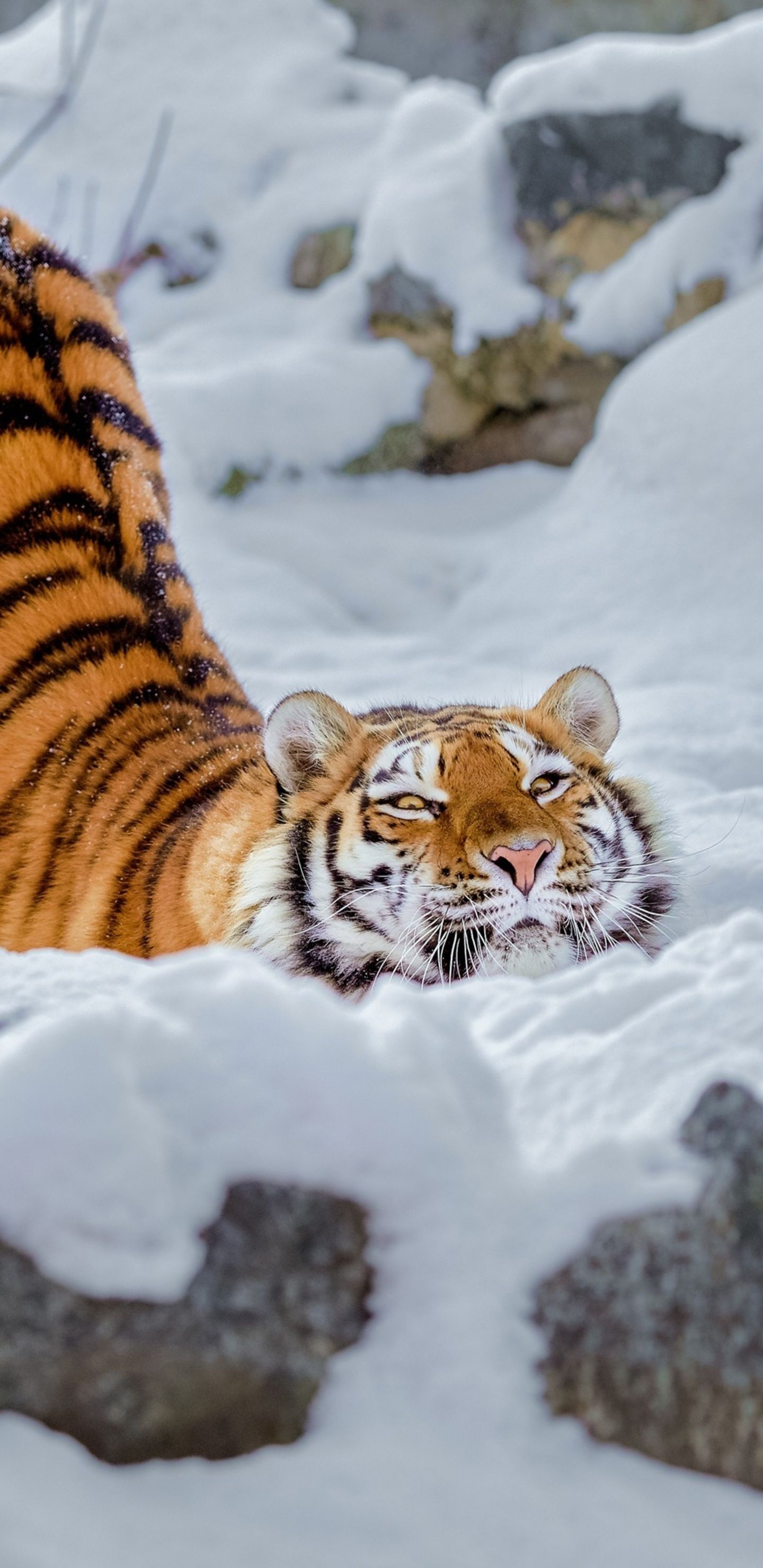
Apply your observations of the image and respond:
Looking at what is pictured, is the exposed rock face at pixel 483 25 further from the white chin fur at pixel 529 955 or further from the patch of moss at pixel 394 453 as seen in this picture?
the white chin fur at pixel 529 955

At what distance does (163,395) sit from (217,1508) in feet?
14.1

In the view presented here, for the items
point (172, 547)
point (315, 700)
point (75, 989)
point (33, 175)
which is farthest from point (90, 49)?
point (75, 989)

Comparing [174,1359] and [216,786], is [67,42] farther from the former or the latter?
[174,1359]

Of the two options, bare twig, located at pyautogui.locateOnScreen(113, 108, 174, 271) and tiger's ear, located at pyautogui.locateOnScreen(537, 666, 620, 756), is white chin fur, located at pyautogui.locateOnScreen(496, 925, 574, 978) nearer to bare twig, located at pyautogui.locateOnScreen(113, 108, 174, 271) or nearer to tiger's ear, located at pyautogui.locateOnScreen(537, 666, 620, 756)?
tiger's ear, located at pyautogui.locateOnScreen(537, 666, 620, 756)

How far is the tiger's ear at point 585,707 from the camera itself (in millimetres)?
1794

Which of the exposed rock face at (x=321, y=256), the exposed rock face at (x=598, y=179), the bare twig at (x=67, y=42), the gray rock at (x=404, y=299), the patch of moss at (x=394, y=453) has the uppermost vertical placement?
the bare twig at (x=67, y=42)

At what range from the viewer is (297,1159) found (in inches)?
33.7

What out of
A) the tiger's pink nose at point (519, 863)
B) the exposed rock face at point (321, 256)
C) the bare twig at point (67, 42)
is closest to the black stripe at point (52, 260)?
the tiger's pink nose at point (519, 863)

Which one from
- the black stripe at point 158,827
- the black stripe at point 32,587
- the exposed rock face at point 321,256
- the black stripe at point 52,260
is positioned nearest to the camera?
the black stripe at point 158,827

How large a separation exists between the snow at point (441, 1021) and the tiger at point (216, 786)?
22 centimetres

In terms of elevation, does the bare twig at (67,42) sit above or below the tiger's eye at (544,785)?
above

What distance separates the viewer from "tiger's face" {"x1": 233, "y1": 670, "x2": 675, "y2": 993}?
148cm

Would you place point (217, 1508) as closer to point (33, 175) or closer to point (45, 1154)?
point (45, 1154)

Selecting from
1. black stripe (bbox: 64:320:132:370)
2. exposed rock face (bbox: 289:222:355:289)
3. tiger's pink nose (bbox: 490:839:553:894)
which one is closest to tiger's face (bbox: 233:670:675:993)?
tiger's pink nose (bbox: 490:839:553:894)
